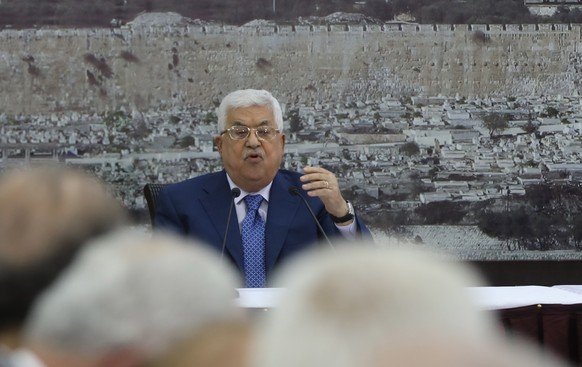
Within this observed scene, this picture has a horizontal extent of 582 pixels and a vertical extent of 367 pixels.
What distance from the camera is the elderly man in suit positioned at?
3.42m

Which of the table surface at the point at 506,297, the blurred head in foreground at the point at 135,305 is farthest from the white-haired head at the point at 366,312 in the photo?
the table surface at the point at 506,297

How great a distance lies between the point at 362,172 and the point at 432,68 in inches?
22.4

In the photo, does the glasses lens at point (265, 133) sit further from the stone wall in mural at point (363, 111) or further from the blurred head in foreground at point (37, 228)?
the blurred head in foreground at point (37, 228)

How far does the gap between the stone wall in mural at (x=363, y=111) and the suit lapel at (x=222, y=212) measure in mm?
1370

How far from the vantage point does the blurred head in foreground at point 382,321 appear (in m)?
0.78

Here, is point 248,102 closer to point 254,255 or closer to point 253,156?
point 253,156

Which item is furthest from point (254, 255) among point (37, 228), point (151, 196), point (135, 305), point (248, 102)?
point (135, 305)

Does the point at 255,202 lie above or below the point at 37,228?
below

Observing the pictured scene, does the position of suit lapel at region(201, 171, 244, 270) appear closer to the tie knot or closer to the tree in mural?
the tie knot

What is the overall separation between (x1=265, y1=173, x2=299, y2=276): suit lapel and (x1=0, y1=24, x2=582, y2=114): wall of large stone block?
1472mm

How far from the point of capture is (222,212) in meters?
3.51

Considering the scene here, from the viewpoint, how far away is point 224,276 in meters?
1.10

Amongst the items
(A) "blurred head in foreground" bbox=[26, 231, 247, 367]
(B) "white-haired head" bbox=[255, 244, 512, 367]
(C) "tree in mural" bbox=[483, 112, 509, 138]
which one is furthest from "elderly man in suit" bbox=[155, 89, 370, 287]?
(B) "white-haired head" bbox=[255, 244, 512, 367]

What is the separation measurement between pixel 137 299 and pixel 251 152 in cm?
255
